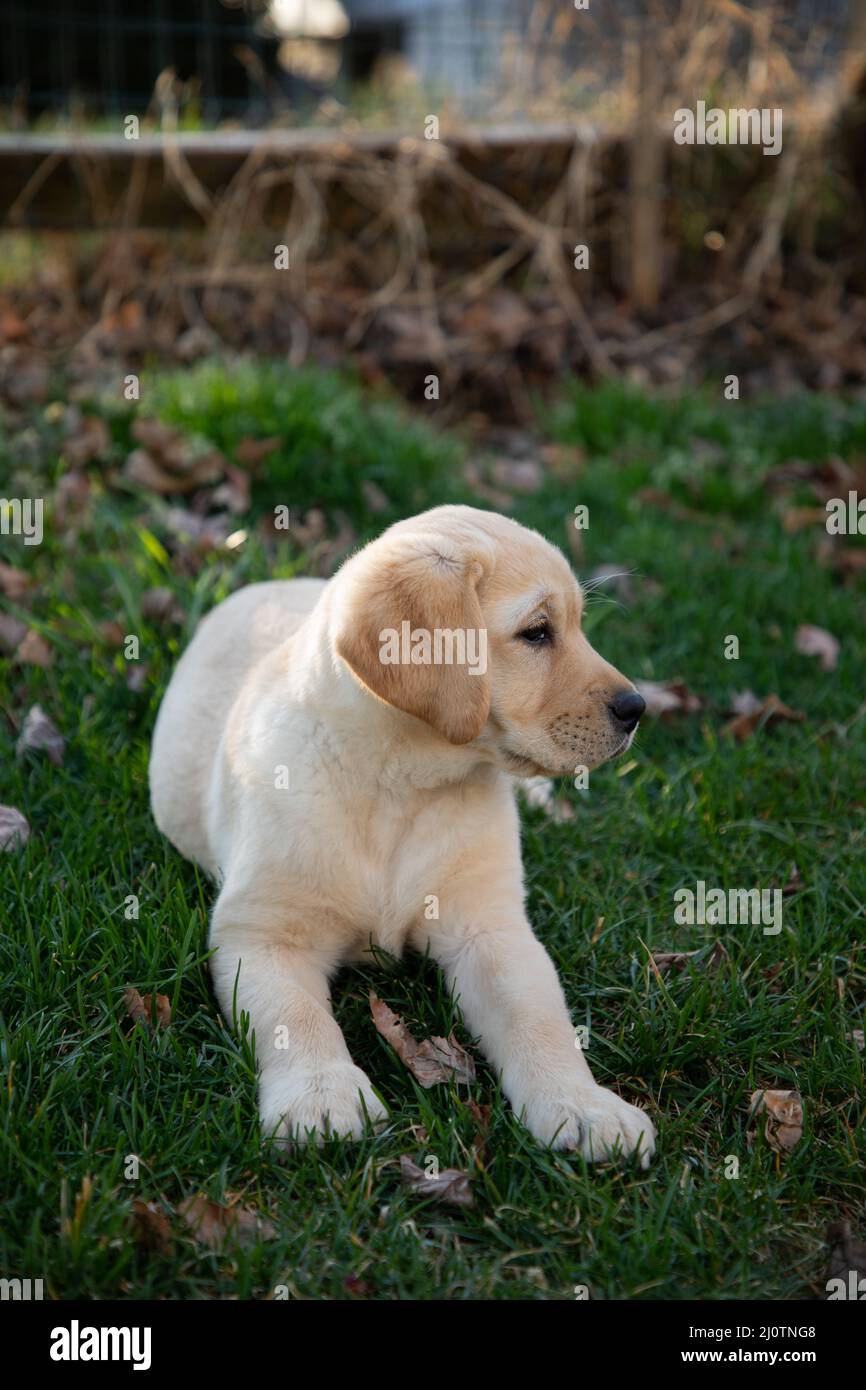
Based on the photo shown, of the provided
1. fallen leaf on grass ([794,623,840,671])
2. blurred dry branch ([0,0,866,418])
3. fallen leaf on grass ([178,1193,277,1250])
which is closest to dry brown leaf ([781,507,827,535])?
fallen leaf on grass ([794,623,840,671])

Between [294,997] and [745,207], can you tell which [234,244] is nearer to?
[745,207]

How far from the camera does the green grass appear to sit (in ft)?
6.68

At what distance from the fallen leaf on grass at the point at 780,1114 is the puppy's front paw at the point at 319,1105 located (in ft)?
2.21

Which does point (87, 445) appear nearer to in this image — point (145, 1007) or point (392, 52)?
point (145, 1007)

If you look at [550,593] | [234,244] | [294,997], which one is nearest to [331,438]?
[234,244]

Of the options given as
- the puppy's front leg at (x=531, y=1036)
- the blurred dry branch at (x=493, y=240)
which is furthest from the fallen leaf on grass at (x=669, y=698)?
the blurred dry branch at (x=493, y=240)

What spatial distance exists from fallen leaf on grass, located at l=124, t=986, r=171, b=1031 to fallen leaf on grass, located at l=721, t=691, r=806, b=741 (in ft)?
6.05

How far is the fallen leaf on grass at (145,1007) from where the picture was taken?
98.4 inches

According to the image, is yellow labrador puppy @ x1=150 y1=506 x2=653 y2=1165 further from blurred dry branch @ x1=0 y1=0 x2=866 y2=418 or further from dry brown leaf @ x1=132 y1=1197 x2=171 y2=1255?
blurred dry branch @ x1=0 y1=0 x2=866 y2=418

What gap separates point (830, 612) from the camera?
14.4 feet

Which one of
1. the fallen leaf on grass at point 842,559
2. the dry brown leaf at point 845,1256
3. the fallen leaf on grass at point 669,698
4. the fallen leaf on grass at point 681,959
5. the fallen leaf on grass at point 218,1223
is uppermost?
the fallen leaf on grass at point 842,559

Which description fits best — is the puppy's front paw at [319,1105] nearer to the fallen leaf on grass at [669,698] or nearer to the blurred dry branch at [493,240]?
the fallen leaf on grass at [669,698]

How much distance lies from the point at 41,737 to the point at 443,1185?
1.73m

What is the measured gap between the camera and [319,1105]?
2.24 metres
